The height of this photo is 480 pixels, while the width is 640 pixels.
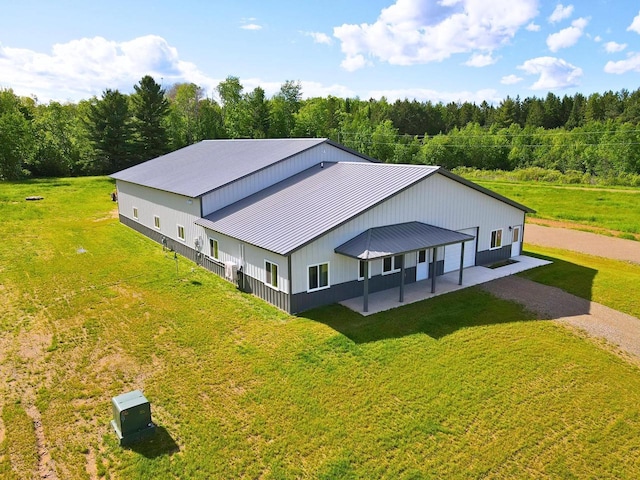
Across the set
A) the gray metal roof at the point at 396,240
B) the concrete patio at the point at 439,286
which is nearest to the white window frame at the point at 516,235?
the concrete patio at the point at 439,286

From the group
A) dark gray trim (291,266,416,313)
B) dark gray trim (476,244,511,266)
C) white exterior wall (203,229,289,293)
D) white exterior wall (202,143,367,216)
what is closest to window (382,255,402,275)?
dark gray trim (291,266,416,313)

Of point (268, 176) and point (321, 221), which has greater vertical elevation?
point (268, 176)

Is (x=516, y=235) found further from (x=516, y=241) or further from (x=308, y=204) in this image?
(x=308, y=204)

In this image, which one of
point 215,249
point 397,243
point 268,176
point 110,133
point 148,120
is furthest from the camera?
point 148,120

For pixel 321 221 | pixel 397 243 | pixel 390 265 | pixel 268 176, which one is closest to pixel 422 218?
pixel 390 265

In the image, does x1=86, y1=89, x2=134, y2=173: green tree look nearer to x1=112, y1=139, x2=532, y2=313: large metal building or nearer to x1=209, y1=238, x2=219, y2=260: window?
x1=112, y1=139, x2=532, y2=313: large metal building

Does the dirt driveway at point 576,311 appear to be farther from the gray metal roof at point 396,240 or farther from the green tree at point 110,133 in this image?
the green tree at point 110,133

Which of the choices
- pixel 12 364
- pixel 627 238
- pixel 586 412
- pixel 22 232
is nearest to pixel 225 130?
pixel 22 232
